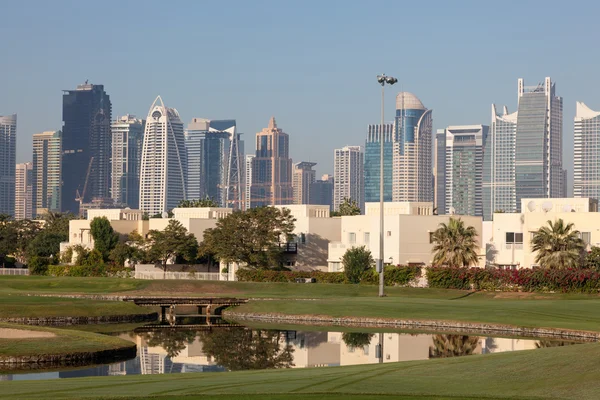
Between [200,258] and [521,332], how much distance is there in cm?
A: 6896

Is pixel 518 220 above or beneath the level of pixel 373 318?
above

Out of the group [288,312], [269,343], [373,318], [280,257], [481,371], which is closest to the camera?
[481,371]

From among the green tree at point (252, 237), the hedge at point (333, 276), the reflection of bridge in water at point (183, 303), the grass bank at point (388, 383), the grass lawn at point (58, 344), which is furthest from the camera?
the green tree at point (252, 237)

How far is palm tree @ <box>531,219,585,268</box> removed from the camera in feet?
273

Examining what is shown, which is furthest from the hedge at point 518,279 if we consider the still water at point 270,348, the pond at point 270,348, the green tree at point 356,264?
the pond at point 270,348

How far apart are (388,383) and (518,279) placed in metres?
51.6

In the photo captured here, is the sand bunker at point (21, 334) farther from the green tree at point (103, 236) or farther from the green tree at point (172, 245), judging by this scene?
the green tree at point (103, 236)

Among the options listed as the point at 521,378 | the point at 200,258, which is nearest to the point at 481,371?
the point at 521,378

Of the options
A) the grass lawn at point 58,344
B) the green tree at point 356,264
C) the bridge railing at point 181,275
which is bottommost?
the grass lawn at point 58,344

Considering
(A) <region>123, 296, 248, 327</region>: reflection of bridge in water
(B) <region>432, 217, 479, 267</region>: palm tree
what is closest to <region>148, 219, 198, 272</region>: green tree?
(B) <region>432, 217, 479, 267</region>: palm tree

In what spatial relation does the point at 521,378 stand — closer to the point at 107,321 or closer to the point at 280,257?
the point at 107,321

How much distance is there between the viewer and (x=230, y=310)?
68.9 metres

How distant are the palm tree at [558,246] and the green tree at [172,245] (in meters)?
43.2

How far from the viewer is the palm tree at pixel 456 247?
3556 inches
